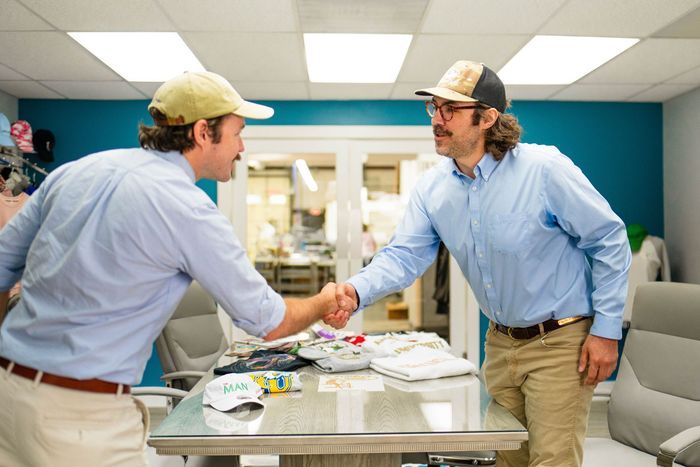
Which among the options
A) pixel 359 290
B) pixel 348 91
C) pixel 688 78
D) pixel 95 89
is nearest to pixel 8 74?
pixel 95 89

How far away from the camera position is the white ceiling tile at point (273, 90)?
4.95 metres

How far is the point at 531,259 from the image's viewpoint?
1968mm

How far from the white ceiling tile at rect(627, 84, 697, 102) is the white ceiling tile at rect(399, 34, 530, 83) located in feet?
5.54

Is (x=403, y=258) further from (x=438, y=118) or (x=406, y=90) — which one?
(x=406, y=90)

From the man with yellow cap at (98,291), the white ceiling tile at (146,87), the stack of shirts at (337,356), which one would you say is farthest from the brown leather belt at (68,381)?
the white ceiling tile at (146,87)

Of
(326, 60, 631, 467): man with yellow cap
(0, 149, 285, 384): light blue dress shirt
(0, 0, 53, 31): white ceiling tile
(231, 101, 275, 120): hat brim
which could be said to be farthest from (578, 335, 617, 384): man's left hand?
(0, 0, 53, 31): white ceiling tile

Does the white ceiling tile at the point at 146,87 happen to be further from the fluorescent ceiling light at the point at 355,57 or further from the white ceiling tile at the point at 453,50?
the white ceiling tile at the point at 453,50

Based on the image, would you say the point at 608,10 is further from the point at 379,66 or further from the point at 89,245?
the point at 89,245

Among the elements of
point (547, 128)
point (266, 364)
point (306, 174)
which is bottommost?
point (266, 364)

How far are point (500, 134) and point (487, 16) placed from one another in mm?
1699

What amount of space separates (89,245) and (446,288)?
465 centimetres

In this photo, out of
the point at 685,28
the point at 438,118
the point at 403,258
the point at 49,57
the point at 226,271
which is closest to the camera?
the point at 226,271

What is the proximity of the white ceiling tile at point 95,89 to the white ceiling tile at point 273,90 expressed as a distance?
98 cm

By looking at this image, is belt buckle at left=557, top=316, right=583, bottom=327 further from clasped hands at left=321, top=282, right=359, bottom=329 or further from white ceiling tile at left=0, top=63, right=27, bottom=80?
white ceiling tile at left=0, top=63, right=27, bottom=80
